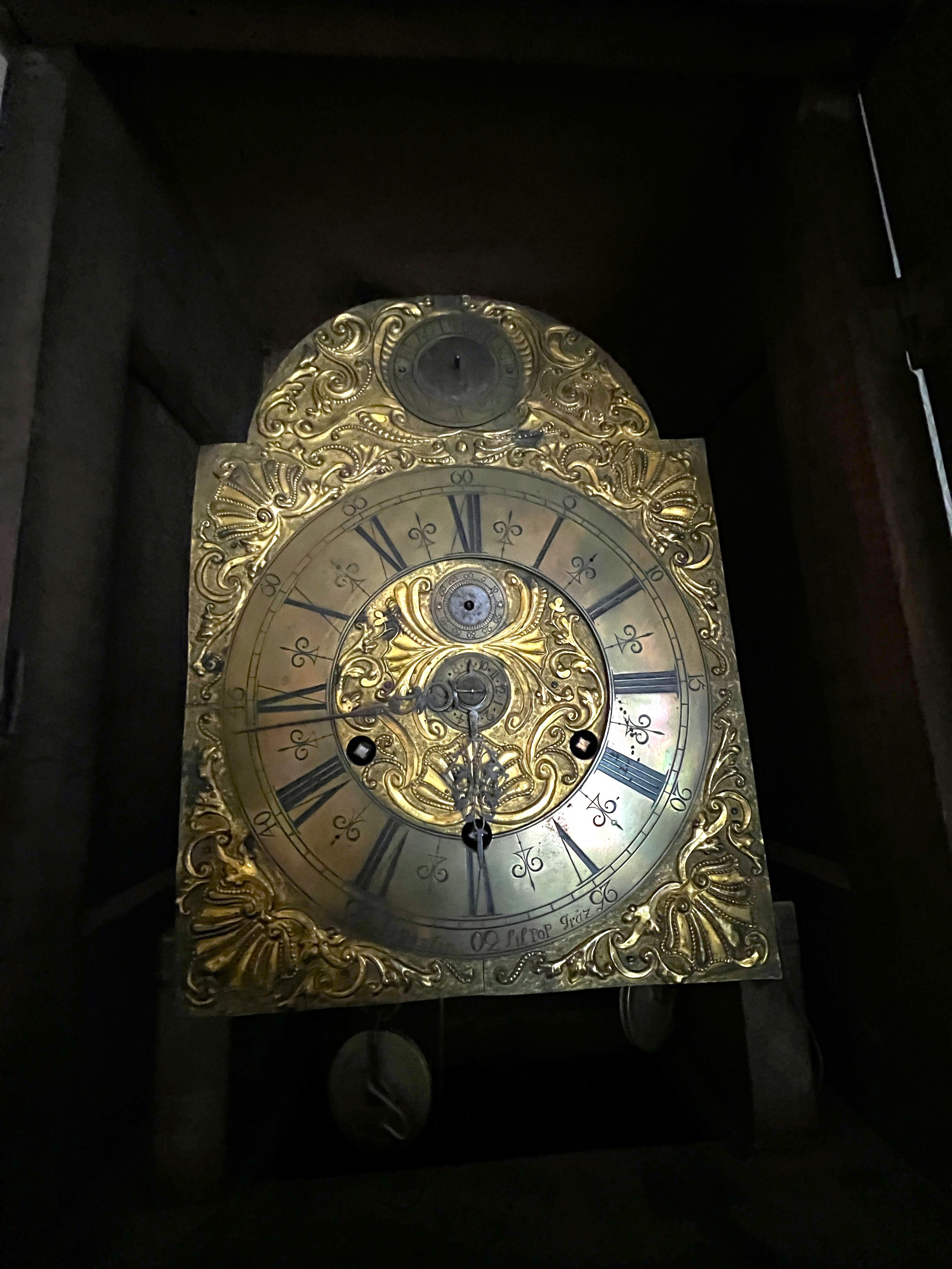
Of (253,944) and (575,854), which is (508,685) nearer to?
(575,854)

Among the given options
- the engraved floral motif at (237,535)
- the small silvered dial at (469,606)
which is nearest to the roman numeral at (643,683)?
the small silvered dial at (469,606)

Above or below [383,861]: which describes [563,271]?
above

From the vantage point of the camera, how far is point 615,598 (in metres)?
1.28

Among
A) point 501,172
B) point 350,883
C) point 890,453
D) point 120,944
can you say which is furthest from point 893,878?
point 501,172

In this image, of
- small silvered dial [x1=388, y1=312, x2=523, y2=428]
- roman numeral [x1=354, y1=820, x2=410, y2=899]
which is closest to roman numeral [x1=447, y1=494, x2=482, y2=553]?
small silvered dial [x1=388, y1=312, x2=523, y2=428]

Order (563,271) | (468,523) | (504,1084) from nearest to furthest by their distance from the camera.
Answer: (468,523), (504,1084), (563,271)

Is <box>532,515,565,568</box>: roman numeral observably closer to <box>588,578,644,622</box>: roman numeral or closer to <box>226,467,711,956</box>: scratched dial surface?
<box>226,467,711,956</box>: scratched dial surface

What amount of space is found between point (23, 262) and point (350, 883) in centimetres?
99

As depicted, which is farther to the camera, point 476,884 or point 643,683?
point 643,683

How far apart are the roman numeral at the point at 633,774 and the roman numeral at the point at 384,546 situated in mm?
473

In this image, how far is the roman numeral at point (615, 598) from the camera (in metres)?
1.27

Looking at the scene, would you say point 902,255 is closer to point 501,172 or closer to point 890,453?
point 890,453

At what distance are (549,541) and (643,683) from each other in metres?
0.30

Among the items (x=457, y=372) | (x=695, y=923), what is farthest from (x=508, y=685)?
(x=457, y=372)
